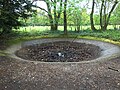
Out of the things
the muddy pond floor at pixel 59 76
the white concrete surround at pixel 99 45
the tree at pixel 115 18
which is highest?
the tree at pixel 115 18

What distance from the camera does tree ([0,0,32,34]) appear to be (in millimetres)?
10238

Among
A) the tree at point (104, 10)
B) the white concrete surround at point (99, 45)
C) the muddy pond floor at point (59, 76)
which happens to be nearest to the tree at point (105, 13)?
the tree at point (104, 10)

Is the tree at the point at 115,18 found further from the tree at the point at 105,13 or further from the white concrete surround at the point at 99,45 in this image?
the white concrete surround at the point at 99,45

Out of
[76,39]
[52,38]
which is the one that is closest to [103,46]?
[76,39]

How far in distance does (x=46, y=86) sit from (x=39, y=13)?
12.8 metres

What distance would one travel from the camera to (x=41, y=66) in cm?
721

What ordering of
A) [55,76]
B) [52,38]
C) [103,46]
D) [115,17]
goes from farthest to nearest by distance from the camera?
[115,17] < [52,38] < [103,46] < [55,76]

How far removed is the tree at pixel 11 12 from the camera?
1024 centimetres

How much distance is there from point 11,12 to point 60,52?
11.7ft

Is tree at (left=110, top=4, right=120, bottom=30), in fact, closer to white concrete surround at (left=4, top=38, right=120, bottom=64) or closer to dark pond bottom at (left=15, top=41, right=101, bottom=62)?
white concrete surround at (left=4, top=38, right=120, bottom=64)

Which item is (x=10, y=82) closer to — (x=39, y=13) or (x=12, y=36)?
(x=12, y=36)

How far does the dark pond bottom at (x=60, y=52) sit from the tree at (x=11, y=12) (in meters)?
1.50

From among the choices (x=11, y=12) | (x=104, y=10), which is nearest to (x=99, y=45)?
(x=11, y=12)

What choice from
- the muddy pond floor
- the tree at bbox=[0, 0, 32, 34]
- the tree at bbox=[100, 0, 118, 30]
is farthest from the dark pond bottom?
the tree at bbox=[100, 0, 118, 30]
